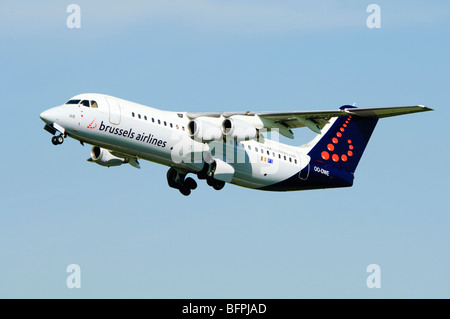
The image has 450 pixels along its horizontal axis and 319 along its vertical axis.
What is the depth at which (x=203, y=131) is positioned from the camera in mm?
28906

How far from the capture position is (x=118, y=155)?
3073cm

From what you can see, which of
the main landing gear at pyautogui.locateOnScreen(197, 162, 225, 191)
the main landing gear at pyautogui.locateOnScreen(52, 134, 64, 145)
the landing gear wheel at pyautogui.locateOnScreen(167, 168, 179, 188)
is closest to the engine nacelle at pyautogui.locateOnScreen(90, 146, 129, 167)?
the landing gear wheel at pyautogui.locateOnScreen(167, 168, 179, 188)

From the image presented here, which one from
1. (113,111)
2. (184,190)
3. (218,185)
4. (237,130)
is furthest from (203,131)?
(184,190)

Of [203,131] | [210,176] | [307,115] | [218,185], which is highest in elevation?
[307,115]

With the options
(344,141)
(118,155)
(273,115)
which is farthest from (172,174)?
(344,141)

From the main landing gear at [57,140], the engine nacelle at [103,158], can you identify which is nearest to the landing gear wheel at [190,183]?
the engine nacelle at [103,158]

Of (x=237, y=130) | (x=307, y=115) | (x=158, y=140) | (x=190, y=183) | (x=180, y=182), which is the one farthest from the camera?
(x=190, y=183)

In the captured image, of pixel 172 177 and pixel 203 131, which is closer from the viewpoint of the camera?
pixel 203 131

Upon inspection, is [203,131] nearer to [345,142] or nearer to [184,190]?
[184,190]

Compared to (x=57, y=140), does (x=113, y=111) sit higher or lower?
higher

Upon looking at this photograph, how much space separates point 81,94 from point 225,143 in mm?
4854

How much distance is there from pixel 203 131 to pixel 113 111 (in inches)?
109

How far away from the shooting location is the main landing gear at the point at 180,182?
3152 centimetres

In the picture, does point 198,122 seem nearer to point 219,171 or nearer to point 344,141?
point 219,171
